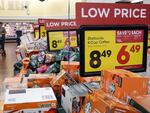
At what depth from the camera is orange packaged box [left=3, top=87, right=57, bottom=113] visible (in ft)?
6.57

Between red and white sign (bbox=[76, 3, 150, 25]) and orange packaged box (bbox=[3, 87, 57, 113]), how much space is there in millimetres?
637

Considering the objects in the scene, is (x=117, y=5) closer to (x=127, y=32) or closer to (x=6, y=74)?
(x=127, y=32)

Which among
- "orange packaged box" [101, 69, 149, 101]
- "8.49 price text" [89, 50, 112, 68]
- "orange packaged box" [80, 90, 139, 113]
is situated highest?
"8.49 price text" [89, 50, 112, 68]

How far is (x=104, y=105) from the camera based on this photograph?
148cm

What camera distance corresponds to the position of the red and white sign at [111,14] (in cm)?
200

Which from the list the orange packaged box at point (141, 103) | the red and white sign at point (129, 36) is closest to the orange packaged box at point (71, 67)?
the red and white sign at point (129, 36)

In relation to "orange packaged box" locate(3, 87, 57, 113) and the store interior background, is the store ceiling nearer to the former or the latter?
the store interior background

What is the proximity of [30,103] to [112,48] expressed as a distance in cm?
75

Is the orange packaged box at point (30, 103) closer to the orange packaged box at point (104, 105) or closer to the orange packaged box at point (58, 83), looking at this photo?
the orange packaged box at point (58, 83)

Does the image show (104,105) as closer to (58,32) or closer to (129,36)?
(129,36)

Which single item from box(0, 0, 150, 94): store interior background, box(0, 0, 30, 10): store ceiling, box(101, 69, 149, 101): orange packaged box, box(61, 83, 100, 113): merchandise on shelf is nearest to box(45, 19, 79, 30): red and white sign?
box(61, 83, 100, 113): merchandise on shelf

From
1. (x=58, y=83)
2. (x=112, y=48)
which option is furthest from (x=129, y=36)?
(x=58, y=83)

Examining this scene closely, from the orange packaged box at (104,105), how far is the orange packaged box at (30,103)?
1.41 feet

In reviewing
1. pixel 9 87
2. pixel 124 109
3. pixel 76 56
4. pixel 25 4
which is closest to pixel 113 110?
pixel 124 109
